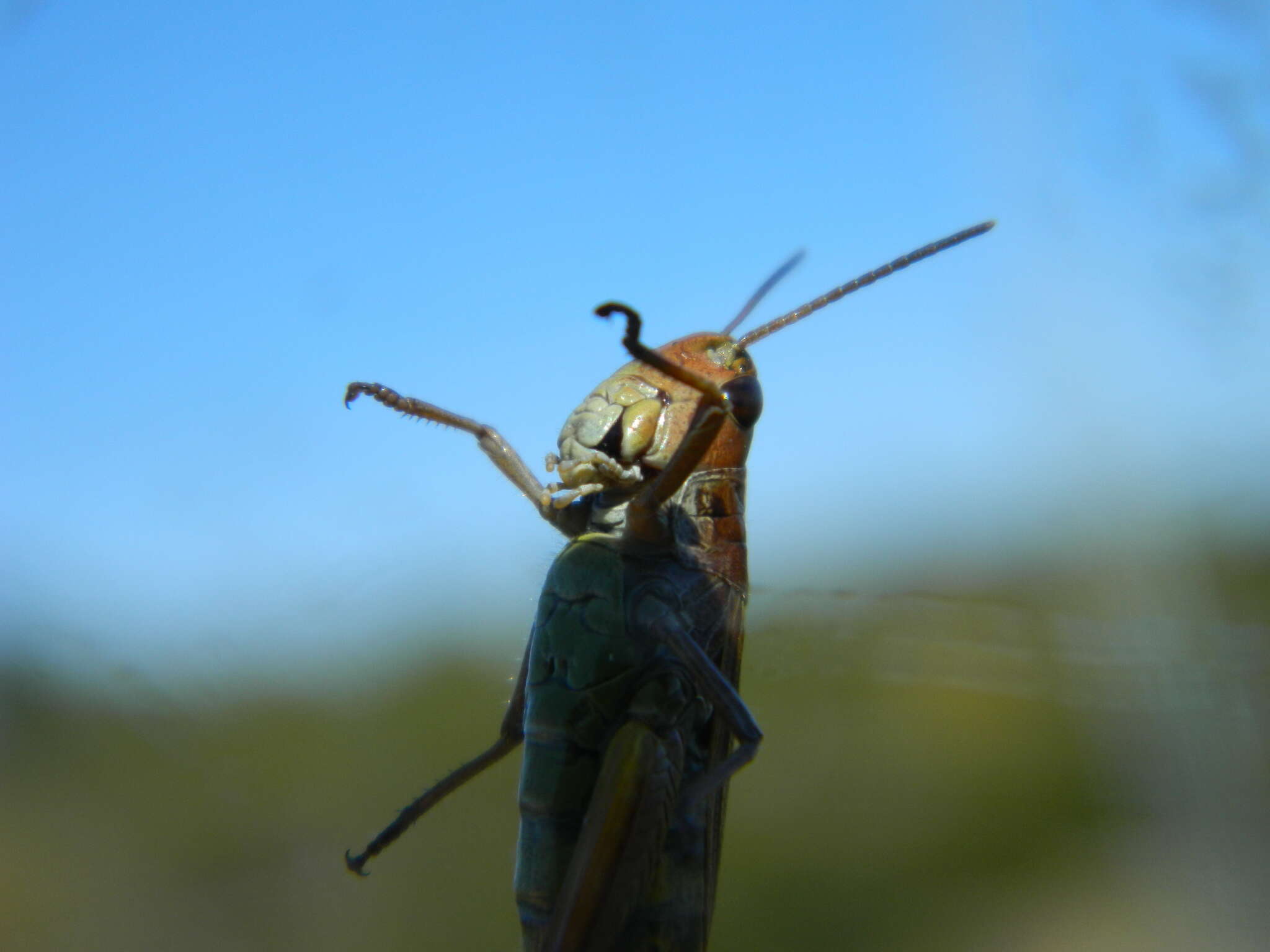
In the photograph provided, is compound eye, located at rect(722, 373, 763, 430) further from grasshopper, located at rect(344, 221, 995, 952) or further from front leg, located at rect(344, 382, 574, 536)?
front leg, located at rect(344, 382, 574, 536)

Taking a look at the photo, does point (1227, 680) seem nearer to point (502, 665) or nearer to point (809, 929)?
point (809, 929)

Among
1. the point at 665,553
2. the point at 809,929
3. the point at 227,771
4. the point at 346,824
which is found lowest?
the point at 809,929

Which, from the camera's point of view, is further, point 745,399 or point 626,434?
point 745,399

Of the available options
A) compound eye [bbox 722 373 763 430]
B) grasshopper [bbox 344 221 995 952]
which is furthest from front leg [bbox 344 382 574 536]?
compound eye [bbox 722 373 763 430]

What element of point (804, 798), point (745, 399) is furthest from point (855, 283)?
point (804, 798)

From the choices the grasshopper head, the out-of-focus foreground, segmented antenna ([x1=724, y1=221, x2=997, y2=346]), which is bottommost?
the out-of-focus foreground

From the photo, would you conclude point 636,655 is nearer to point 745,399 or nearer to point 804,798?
point 745,399

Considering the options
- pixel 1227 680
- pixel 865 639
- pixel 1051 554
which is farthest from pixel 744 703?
pixel 1051 554
